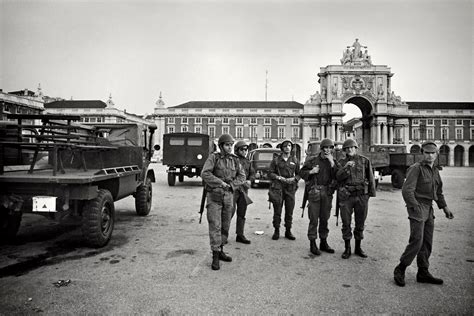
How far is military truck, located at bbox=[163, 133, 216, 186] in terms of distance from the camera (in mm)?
15172

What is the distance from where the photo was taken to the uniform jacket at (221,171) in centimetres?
423

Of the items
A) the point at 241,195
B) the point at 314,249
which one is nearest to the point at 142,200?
the point at 241,195

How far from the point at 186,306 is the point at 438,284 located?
2932 mm

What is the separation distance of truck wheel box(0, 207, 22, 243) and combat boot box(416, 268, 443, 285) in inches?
237

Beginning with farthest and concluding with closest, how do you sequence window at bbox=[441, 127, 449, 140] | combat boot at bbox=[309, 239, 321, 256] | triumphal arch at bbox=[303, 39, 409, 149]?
window at bbox=[441, 127, 449, 140] → triumphal arch at bbox=[303, 39, 409, 149] → combat boot at bbox=[309, 239, 321, 256]

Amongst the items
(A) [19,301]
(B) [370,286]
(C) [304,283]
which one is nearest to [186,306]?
(C) [304,283]

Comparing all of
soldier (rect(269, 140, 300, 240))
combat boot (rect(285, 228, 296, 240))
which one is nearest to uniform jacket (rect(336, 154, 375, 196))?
soldier (rect(269, 140, 300, 240))

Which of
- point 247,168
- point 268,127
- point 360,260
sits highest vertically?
point 268,127

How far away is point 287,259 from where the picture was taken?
14.6 ft

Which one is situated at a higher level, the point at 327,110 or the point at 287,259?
the point at 327,110

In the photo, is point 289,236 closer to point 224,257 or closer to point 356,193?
point 356,193

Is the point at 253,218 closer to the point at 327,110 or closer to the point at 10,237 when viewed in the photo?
the point at 10,237

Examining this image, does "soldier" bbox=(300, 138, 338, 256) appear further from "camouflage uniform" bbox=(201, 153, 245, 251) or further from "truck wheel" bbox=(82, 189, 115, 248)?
"truck wheel" bbox=(82, 189, 115, 248)

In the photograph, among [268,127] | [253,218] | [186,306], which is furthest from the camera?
[268,127]
